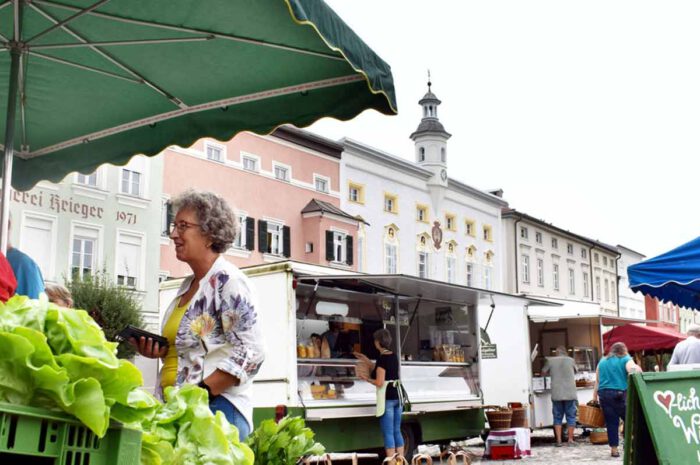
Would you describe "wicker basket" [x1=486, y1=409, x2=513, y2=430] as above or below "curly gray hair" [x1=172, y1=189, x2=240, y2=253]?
below

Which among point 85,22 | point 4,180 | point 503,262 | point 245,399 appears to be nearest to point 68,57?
point 85,22

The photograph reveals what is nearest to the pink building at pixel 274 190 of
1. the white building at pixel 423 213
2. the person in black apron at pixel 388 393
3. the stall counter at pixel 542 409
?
the white building at pixel 423 213

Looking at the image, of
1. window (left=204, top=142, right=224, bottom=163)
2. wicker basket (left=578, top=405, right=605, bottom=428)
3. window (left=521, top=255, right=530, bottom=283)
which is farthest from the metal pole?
window (left=521, top=255, right=530, bottom=283)

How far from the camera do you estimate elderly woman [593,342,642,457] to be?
1309cm

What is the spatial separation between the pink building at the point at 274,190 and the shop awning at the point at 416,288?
19.2 meters

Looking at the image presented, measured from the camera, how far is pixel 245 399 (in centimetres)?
332

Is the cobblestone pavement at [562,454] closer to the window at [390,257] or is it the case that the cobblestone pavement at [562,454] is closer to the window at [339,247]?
the window at [339,247]

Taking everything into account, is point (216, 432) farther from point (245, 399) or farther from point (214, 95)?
point (214, 95)

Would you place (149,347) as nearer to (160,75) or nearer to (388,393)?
(160,75)

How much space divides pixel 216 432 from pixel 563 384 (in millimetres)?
14874

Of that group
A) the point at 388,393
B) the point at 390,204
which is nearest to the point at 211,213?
the point at 388,393

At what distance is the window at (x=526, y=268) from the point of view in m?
52.5

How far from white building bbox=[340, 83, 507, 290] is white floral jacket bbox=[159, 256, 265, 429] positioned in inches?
1371

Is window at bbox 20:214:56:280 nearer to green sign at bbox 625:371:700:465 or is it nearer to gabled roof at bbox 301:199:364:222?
gabled roof at bbox 301:199:364:222
